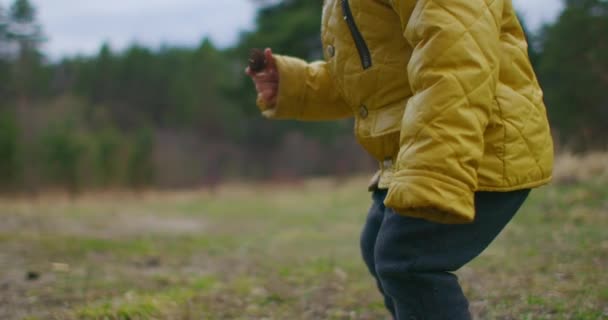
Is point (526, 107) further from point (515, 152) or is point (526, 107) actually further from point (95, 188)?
point (95, 188)

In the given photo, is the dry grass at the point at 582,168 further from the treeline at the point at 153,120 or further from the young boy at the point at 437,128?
the treeline at the point at 153,120

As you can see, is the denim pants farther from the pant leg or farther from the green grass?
the green grass

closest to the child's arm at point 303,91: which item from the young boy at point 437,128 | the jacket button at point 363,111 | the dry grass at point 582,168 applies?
the young boy at point 437,128

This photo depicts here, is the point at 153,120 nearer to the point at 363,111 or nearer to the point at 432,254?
the point at 363,111

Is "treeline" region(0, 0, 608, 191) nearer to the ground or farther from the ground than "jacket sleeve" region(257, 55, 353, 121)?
nearer to the ground

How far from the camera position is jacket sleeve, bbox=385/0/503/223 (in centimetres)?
167

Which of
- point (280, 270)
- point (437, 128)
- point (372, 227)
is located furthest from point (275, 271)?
point (437, 128)

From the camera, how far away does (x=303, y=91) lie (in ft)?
9.00

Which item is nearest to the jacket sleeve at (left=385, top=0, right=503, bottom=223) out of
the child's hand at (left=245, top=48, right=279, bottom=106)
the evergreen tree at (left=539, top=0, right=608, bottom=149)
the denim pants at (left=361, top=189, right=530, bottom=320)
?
the denim pants at (left=361, top=189, right=530, bottom=320)

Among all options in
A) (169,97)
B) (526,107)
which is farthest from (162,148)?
(526,107)

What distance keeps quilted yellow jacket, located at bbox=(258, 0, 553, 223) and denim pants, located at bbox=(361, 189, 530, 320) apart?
0.11m

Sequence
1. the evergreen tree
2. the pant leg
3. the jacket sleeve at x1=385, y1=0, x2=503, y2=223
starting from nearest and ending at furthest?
the jacket sleeve at x1=385, y1=0, x2=503, y2=223
the pant leg
the evergreen tree

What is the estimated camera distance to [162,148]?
26.6 m

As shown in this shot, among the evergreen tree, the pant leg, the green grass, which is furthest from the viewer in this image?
the evergreen tree
